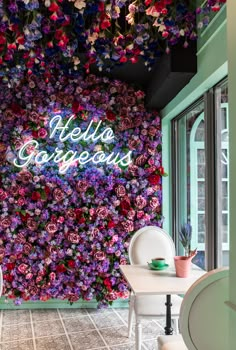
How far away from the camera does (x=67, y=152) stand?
503 cm

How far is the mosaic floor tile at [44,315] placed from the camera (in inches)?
186

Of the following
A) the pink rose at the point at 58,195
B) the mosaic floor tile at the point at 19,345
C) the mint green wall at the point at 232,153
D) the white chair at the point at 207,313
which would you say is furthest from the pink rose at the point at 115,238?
the mint green wall at the point at 232,153

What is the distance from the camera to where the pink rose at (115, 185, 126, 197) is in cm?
505

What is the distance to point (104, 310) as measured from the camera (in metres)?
5.01

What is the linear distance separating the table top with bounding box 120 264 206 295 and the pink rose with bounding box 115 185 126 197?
166 cm

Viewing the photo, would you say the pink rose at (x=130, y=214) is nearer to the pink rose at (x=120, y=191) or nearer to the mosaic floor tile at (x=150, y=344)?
the pink rose at (x=120, y=191)

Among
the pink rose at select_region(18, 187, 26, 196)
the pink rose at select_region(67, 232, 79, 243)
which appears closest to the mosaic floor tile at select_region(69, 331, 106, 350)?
the pink rose at select_region(67, 232, 79, 243)

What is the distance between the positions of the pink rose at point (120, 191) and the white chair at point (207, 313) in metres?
3.02

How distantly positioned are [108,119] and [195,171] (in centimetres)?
128

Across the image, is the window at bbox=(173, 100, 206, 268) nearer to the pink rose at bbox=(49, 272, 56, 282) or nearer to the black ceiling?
the black ceiling

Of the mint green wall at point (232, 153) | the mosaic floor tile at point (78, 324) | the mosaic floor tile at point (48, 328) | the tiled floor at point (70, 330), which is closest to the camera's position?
the mint green wall at point (232, 153)

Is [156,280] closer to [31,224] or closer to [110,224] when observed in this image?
[110,224]

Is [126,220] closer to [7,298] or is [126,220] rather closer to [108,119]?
[108,119]

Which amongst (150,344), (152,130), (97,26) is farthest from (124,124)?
(150,344)
